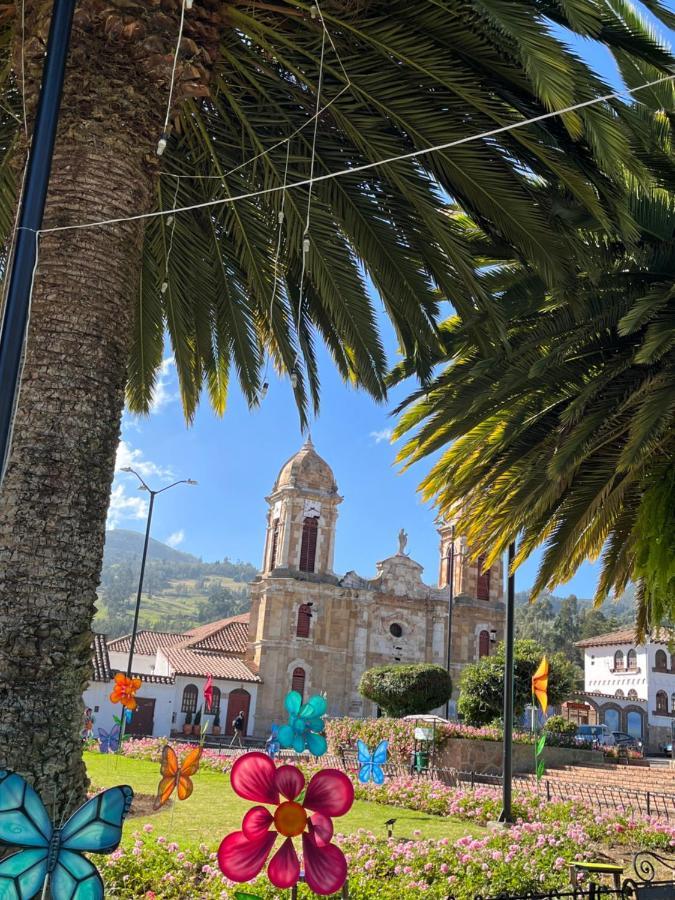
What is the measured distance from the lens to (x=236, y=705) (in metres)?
42.3

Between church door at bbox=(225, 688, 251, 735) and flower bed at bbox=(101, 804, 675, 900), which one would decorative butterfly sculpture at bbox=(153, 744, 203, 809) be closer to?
flower bed at bbox=(101, 804, 675, 900)

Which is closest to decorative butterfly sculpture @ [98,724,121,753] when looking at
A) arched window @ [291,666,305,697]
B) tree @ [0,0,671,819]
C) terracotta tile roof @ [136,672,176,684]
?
terracotta tile roof @ [136,672,176,684]

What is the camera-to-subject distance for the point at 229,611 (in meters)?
186

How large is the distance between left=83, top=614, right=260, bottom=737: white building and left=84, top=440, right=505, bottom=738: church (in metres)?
0.06

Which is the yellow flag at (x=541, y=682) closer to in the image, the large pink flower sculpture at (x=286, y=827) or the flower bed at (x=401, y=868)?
the flower bed at (x=401, y=868)

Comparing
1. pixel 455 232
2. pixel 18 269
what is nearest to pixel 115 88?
pixel 18 269

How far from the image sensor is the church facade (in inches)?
1727

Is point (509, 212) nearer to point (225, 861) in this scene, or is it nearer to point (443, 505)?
point (443, 505)

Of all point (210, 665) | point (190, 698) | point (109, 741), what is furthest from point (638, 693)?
point (109, 741)

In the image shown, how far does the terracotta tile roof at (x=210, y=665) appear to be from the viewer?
139 feet

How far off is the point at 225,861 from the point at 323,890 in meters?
0.48

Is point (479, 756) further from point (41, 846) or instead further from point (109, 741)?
point (41, 846)

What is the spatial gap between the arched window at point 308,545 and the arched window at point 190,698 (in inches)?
338

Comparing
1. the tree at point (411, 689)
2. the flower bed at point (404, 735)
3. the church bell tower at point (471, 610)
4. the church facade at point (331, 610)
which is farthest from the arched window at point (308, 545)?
the flower bed at point (404, 735)
